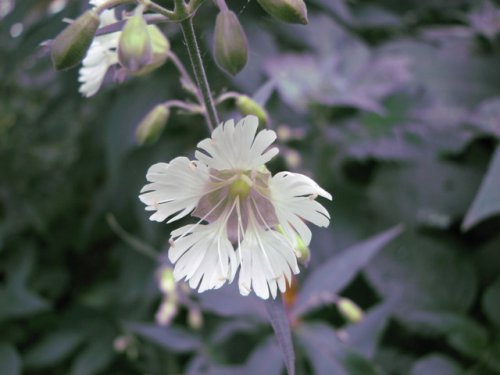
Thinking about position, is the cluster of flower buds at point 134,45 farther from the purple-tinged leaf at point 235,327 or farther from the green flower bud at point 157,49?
the purple-tinged leaf at point 235,327

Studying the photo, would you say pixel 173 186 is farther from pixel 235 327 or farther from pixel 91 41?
pixel 235 327

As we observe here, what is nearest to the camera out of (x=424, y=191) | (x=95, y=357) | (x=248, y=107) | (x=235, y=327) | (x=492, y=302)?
(x=248, y=107)

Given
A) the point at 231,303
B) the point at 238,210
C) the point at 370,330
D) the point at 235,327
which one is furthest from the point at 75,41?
the point at 370,330

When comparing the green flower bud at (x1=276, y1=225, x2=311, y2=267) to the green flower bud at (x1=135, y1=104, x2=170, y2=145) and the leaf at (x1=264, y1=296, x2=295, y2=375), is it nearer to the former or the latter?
the leaf at (x1=264, y1=296, x2=295, y2=375)

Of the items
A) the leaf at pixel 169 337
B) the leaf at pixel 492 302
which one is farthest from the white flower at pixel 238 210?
the leaf at pixel 492 302

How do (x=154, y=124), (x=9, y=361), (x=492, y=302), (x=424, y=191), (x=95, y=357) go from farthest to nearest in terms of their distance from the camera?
(x=424, y=191), (x=95, y=357), (x=9, y=361), (x=492, y=302), (x=154, y=124)

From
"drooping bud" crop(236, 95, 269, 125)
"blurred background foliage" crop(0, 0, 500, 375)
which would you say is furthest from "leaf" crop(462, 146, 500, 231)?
"drooping bud" crop(236, 95, 269, 125)
